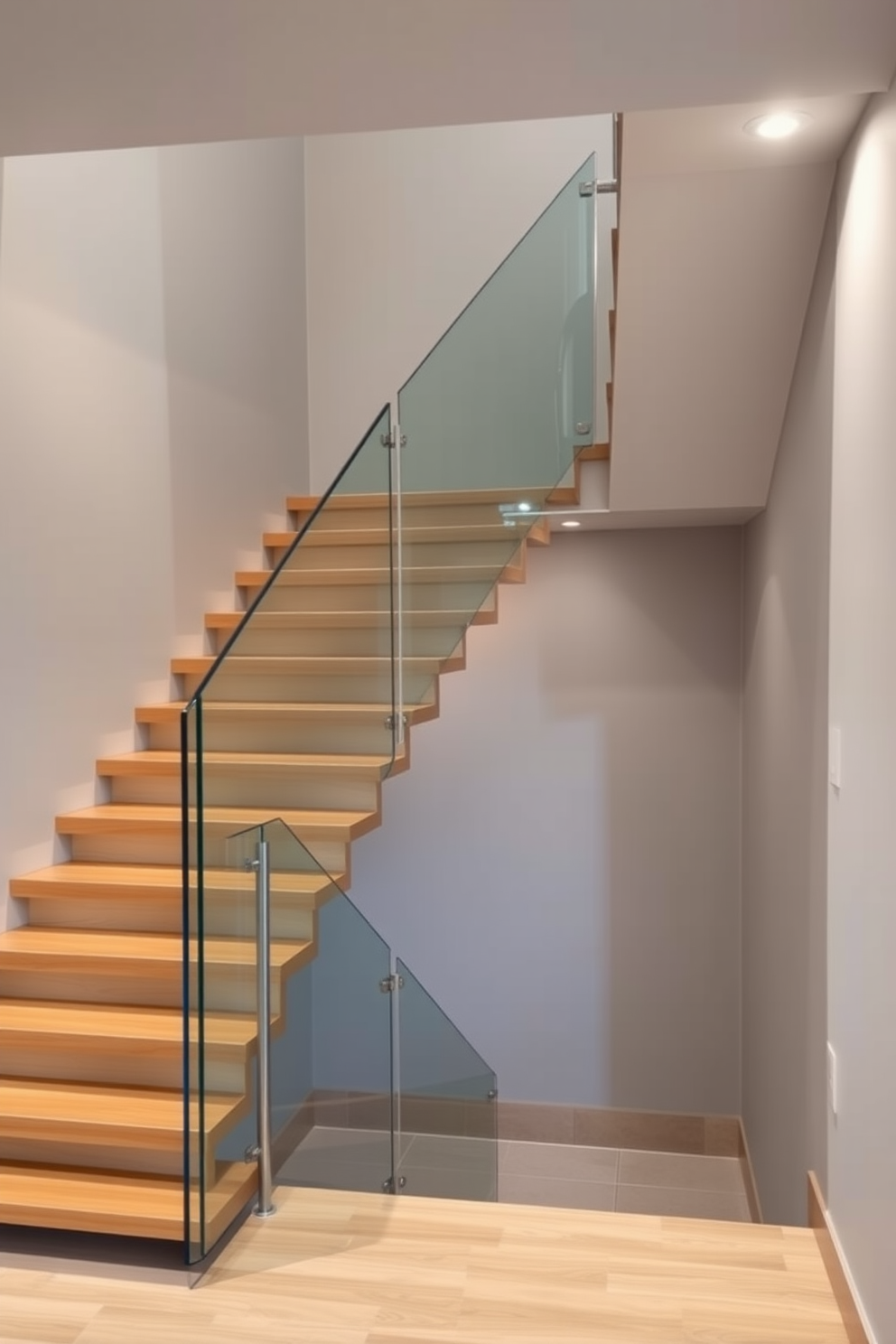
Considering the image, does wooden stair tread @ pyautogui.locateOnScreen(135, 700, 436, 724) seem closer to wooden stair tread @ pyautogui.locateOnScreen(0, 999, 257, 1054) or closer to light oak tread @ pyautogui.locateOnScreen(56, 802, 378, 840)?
light oak tread @ pyautogui.locateOnScreen(56, 802, 378, 840)

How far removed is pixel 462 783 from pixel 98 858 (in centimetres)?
225

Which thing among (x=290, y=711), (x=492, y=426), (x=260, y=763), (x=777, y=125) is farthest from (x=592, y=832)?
(x=777, y=125)

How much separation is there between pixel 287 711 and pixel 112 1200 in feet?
4.49

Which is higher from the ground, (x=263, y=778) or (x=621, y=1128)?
(x=263, y=778)

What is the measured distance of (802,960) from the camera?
3254 mm

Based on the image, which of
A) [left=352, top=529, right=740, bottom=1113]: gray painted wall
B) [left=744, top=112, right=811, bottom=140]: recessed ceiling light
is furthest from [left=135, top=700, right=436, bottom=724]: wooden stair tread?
[left=744, top=112, right=811, bottom=140]: recessed ceiling light

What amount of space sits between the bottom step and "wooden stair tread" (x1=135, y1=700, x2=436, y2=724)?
3.62 feet

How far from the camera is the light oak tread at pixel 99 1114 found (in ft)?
9.14

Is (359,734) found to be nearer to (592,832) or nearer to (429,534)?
(429,534)

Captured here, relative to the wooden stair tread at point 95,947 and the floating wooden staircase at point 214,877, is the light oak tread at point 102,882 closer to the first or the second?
the floating wooden staircase at point 214,877

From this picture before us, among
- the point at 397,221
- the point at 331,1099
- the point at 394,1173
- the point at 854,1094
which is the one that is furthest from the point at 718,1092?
the point at 397,221

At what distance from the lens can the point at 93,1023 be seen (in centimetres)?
318

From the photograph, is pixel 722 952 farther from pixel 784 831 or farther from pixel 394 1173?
pixel 394 1173

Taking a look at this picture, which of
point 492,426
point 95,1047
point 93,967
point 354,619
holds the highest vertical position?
point 492,426
